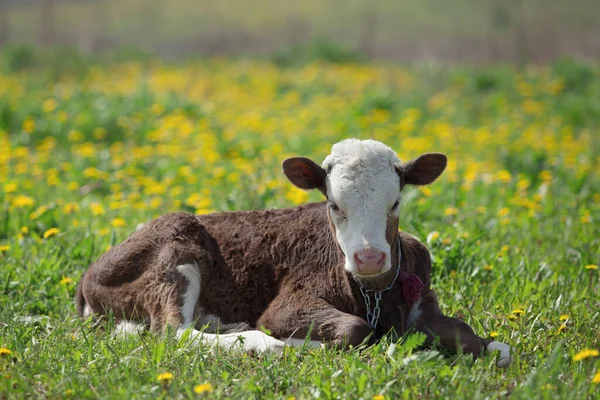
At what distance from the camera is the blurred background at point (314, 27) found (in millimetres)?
23172

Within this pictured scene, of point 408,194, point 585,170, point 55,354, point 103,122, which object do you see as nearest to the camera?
point 55,354

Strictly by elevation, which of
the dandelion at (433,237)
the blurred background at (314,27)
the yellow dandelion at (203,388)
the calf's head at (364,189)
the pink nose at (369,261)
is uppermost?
the calf's head at (364,189)

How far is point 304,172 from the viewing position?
16.8 feet

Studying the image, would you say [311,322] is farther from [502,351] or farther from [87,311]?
[87,311]

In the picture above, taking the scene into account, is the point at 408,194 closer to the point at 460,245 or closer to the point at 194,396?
the point at 460,245

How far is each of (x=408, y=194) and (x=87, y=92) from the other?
7567 mm

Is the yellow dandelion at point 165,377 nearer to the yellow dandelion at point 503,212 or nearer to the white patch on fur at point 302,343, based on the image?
the white patch on fur at point 302,343

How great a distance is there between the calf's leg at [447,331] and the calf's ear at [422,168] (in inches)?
27.9

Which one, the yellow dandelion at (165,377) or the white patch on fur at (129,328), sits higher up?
the yellow dandelion at (165,377)

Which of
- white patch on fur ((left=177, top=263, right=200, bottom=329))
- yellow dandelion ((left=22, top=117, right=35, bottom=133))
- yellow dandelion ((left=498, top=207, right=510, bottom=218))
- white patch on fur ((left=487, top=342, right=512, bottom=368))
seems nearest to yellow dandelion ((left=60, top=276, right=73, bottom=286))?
white patch on fur ((left=177, top=263, right=200, bottom=329))

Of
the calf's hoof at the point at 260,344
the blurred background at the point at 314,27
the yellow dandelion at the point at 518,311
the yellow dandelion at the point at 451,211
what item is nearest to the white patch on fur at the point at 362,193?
the calf's hoof at the point at 260,344

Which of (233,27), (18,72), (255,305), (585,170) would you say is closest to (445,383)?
(255,305)

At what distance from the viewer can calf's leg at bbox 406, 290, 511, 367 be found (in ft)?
14.9

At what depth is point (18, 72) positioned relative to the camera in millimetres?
16672
